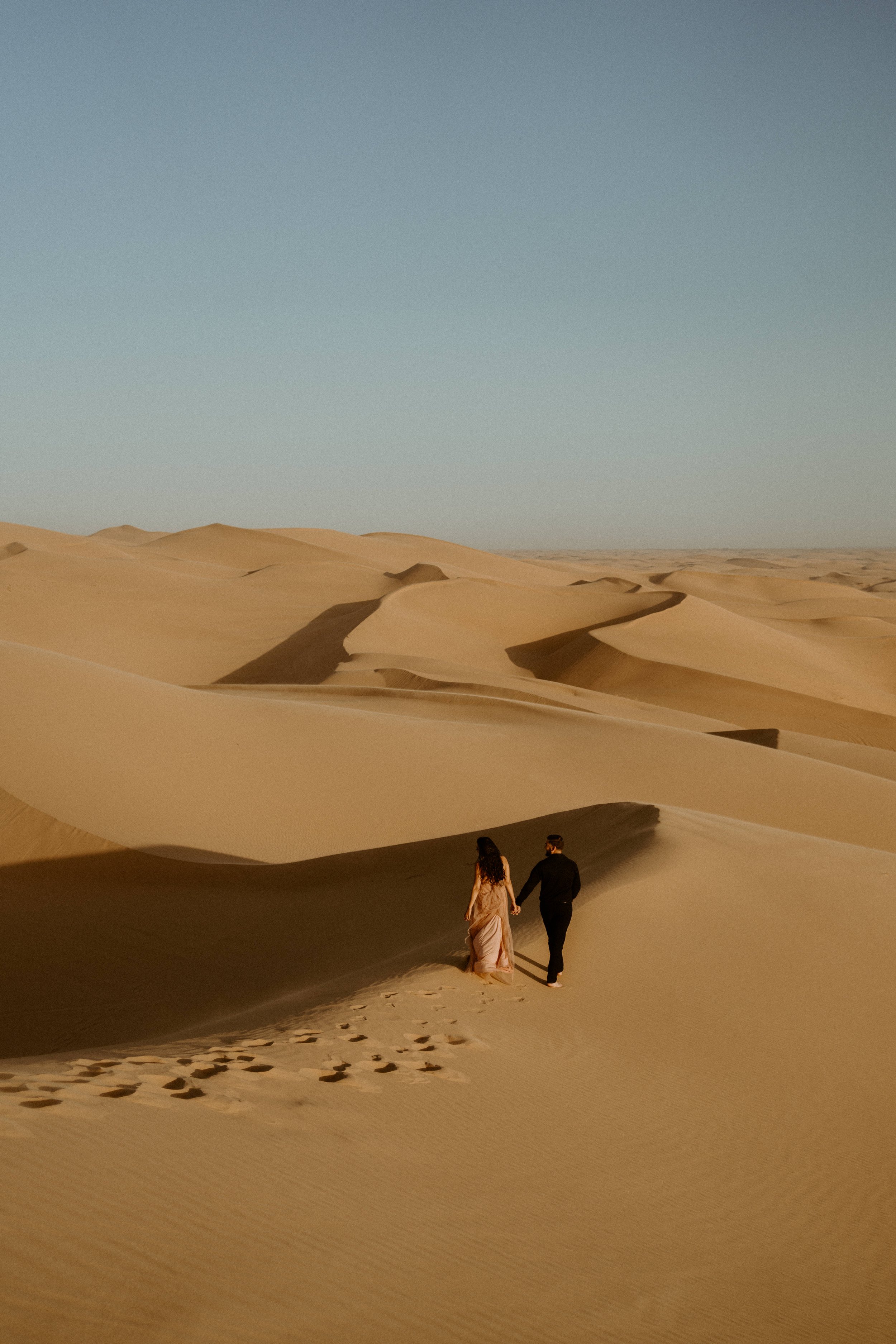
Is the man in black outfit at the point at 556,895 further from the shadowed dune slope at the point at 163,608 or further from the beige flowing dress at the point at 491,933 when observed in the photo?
the shadowed dune slope at the point at 163,608

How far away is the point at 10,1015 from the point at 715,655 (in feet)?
81.1

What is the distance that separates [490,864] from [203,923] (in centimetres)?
393

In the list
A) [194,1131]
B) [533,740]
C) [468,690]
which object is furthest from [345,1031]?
[468,690]

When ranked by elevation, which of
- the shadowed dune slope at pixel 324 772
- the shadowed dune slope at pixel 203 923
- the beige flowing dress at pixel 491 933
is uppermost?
the beige flowing dress at pixel 491 933

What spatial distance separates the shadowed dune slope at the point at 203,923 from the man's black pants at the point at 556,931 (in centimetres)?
89

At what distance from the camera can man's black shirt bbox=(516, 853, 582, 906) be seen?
264 inches

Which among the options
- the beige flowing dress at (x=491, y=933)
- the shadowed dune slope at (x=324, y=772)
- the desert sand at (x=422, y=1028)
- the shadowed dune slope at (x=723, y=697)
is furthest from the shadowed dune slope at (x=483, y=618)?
the beige flowing dress at (x=491, y=933)

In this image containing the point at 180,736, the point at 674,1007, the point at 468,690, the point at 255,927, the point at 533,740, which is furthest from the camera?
the point at 468,690

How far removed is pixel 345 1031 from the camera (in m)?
5.55

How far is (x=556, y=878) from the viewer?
6.79 metres

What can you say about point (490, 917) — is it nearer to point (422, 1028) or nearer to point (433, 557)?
point (422, 1028)

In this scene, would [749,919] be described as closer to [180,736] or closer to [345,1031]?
[345,1031]

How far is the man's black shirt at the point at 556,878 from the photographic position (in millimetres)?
6715

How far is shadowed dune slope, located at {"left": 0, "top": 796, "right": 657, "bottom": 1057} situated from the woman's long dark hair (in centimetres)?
89
